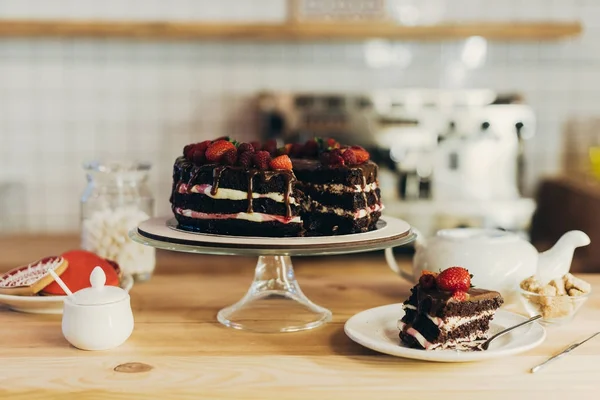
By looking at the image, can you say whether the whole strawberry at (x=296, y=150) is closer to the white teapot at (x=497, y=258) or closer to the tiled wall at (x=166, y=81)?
the white teapot at (x=497, y=258)

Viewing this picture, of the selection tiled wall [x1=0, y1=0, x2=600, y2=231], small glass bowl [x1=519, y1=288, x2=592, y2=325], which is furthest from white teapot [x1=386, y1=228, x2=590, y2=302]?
tiled wall [x1=0, y1=0, x2=600, y2=231]

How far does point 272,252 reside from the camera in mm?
1367

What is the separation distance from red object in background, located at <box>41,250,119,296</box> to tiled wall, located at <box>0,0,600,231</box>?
6.65 feet

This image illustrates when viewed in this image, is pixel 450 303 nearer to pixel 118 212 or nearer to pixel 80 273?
pixel 80 273

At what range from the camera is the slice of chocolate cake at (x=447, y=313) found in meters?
1.26

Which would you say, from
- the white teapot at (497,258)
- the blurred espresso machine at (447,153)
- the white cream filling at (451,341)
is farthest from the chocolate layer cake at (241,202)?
the blurred espresso machine at (447,153)

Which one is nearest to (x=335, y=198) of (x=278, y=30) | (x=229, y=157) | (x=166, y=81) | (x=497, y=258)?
(x=229, y=157)

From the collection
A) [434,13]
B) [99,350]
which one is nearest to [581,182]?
[434,13]

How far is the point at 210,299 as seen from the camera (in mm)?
1687

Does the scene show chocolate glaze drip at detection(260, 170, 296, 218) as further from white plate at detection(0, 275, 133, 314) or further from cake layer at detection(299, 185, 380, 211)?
white plate at detection(0, 275, 133, 314)

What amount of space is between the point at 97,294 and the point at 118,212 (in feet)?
2.09

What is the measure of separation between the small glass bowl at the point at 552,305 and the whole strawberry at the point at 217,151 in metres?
0.62

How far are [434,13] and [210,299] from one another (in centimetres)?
229

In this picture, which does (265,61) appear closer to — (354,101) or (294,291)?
(354,101)
